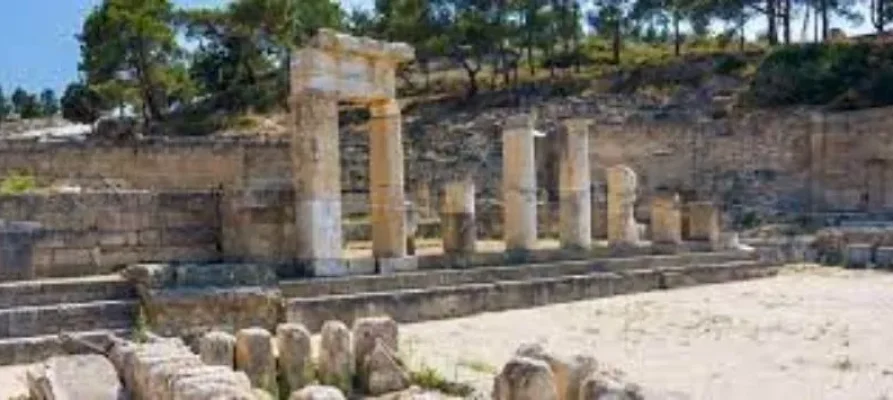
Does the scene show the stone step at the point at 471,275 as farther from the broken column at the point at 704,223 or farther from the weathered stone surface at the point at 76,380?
the weathered stone surface at the point at 76,380

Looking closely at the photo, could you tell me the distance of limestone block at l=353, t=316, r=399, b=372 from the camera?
11.4m

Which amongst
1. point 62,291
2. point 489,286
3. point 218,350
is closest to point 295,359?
point 218,350

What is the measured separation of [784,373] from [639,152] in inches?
941

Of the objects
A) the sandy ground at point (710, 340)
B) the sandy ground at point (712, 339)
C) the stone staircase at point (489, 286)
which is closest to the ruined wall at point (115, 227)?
the stone staircase at point (489, 286)

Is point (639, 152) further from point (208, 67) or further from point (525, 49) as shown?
point (208, 67)

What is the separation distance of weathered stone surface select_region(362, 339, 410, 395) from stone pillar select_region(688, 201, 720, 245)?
13752mm

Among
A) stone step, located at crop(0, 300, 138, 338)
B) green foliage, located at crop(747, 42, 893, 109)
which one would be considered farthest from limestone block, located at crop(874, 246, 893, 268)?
stone step, located at crop(0, 300, 138, 338)

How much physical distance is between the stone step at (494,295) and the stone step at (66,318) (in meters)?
2.13

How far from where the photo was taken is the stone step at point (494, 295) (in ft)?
51.7

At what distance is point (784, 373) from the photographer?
1188 cm

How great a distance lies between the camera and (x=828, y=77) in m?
37.3

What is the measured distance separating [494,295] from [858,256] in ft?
34.1

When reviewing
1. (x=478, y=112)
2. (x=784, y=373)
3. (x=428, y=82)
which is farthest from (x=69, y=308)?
(x=428, y=82)

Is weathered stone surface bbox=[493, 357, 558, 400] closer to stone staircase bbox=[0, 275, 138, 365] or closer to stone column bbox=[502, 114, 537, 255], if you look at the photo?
stone staircase bbox=[0, 275, 138, 365]
